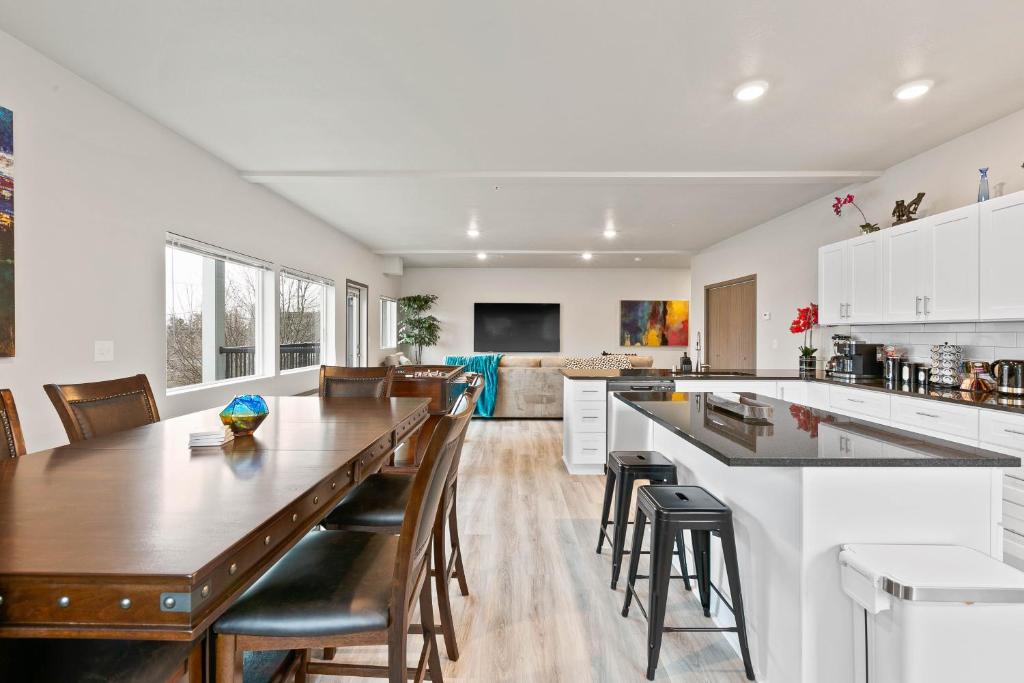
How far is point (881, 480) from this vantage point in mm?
1338

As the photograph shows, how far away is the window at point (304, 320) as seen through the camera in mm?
4785

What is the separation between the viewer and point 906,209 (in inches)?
136

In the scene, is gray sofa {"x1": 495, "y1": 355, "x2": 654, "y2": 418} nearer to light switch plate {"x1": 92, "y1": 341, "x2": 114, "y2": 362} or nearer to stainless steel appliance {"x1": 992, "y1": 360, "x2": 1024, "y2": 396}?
stainless steel appliance {"x1": 992, "y1": 360, "x2": 1024, "y2": 396}

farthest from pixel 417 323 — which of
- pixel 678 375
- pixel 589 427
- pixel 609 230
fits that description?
pixel 678 375

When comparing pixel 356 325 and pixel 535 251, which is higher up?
pixel 535 251

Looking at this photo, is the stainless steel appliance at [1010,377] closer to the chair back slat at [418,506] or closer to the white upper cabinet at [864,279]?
the white upper cabinet at [864,279]

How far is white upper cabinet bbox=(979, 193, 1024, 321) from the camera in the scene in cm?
260

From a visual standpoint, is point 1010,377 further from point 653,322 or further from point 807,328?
point 653,322

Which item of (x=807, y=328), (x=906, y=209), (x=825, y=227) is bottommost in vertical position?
(x=807, y=328)

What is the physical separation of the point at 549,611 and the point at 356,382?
5.70 feet

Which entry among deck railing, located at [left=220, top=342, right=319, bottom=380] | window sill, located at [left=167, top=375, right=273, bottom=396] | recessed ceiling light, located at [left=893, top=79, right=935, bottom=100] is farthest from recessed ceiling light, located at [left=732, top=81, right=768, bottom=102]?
deck railing, located at [left=220, top=342, right=319, bottom=380]

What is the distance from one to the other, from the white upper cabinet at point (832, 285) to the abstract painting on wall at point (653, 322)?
5303mm

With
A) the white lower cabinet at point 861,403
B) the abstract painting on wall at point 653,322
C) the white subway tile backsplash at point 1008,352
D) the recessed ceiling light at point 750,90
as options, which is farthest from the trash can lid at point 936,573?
the abstract painting on wall at point 653,322

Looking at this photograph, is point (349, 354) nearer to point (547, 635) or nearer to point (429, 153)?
point (429, 153)
